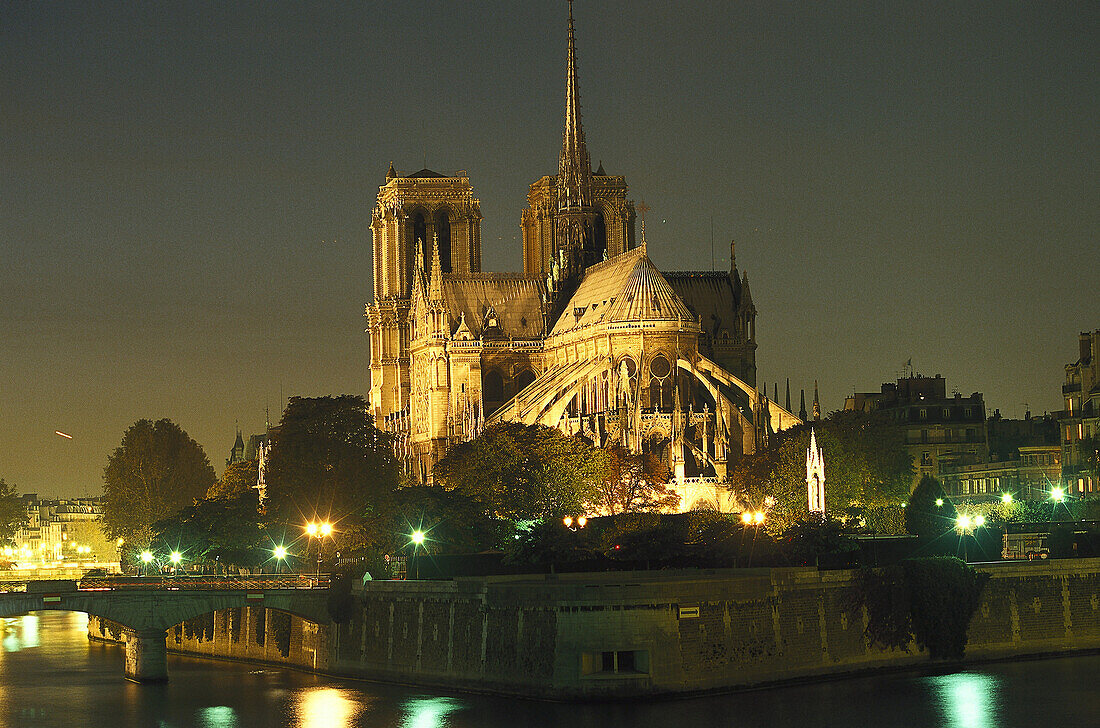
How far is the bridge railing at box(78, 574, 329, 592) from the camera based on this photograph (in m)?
81.1

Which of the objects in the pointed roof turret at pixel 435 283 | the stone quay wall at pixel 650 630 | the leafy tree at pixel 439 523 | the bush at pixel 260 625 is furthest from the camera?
the pointed roof turret at pixel 435 283

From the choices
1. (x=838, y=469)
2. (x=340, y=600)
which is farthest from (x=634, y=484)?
(x=340, y=600)

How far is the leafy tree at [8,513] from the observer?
18900cm

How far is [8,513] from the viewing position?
7485 inches

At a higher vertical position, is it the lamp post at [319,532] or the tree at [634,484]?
the tree at [634,484]

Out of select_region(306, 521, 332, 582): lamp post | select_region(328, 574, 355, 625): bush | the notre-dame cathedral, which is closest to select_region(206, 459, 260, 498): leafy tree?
the notre-dame cathedral

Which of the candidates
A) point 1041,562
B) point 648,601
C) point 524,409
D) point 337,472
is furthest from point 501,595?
point 524,409

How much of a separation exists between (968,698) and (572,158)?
8132 cm

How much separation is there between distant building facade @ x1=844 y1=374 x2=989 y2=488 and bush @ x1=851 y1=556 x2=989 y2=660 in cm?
5391

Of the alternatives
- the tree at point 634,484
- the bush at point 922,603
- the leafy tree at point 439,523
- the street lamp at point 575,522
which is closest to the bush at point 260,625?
the leafy tree at point 439,523

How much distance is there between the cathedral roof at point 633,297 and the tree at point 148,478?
33280 millimetres

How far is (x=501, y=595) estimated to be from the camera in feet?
230

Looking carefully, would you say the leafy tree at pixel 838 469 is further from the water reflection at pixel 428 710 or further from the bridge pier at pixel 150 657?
the water reflection at pixel 428 710

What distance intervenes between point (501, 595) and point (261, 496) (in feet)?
155
